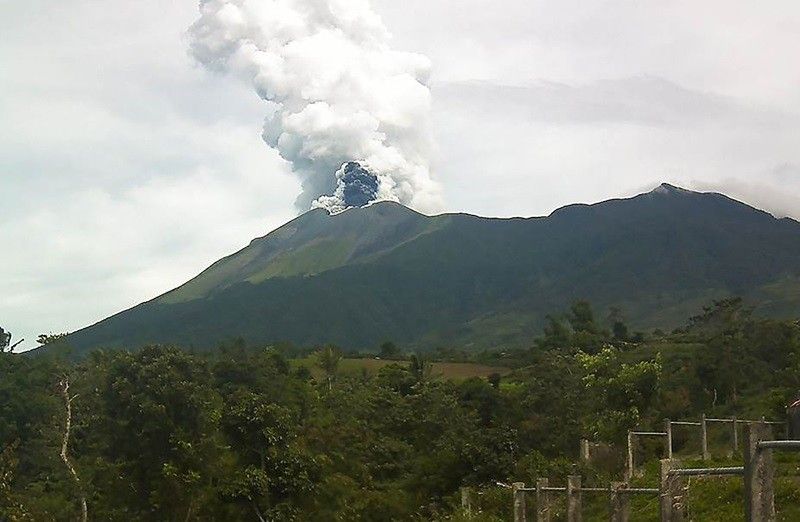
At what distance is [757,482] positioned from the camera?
20.3ft

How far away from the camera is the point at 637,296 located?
17862cm

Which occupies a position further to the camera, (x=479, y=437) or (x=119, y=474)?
(x=119, y=474)

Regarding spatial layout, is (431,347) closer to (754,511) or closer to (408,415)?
(408,415)

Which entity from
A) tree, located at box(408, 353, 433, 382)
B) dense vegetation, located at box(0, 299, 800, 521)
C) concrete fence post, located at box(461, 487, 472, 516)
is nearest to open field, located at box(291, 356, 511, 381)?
tree, located at box(408, 353, 433, 382)

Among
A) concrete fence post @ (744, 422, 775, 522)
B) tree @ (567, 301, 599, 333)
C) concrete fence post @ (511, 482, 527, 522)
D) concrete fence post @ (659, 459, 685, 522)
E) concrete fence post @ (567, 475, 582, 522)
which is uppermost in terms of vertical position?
tree @ (567, 301, 599, 333)

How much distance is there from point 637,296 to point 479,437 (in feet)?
525

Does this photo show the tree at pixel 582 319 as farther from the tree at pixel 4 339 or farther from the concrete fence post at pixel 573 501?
the concrete fence post at pixel 573 501

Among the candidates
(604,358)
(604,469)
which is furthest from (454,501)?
(604,358)

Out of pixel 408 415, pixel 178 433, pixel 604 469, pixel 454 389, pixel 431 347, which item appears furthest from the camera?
pixel 431 347

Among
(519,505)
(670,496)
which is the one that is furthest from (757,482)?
(519,505)

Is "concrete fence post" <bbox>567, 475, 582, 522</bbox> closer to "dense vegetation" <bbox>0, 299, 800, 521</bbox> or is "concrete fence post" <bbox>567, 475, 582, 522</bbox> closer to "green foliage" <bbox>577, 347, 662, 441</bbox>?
"dense vegetation" <bbox>0, 299, 800, 521</bbox>

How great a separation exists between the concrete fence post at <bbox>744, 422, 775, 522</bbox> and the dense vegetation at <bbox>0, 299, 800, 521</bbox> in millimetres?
9572

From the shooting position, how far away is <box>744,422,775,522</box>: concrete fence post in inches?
243

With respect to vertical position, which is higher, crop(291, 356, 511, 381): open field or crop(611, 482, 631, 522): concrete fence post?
crop(291, 356, 511, 381): open field
